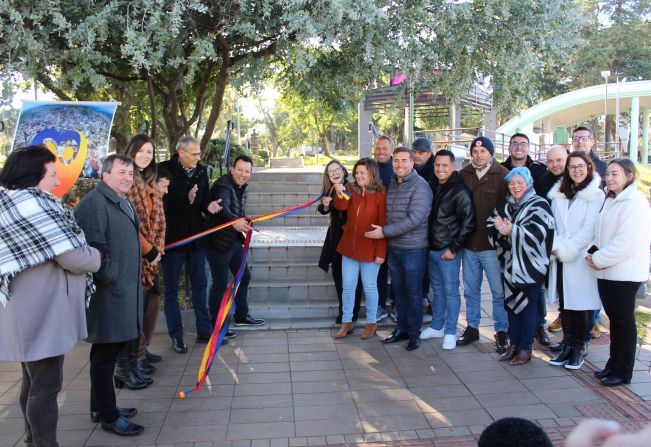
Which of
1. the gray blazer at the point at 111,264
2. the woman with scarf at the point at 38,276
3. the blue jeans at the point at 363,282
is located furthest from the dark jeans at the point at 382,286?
the woman with scarf at the point at 38,276

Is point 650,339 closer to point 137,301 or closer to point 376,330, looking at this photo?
point 376,330

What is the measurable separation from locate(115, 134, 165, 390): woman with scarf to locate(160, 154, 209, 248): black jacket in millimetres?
460

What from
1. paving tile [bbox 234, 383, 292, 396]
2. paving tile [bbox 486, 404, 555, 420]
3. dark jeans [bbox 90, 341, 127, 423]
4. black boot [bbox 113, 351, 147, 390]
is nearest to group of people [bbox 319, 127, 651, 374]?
paving tile [bbox 486, 404, 555, 420]

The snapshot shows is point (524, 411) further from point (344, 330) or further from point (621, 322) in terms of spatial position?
point (344, 330)

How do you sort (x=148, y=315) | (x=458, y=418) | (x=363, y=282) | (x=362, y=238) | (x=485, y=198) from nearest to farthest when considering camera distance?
(x=458, y=418) → (x=148, y=315) → (x=485, y=198) → (x=362, y=238) → (x=363, y=282)

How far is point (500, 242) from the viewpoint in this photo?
5070mm

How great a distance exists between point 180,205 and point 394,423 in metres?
2.87

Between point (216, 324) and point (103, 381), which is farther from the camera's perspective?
point (216, 324)

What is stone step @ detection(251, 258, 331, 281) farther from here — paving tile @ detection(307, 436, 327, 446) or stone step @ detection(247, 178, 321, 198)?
stone step @ detection(247, 178, 321, 198)

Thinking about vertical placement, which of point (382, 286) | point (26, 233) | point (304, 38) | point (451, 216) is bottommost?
point (382, 286)

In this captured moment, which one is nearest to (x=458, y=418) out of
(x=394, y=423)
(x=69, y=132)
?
(x=394, y=423)

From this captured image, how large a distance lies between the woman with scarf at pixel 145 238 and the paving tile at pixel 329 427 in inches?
60.8

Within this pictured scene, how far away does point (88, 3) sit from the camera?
4516mm

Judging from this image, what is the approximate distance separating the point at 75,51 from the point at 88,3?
42cm
